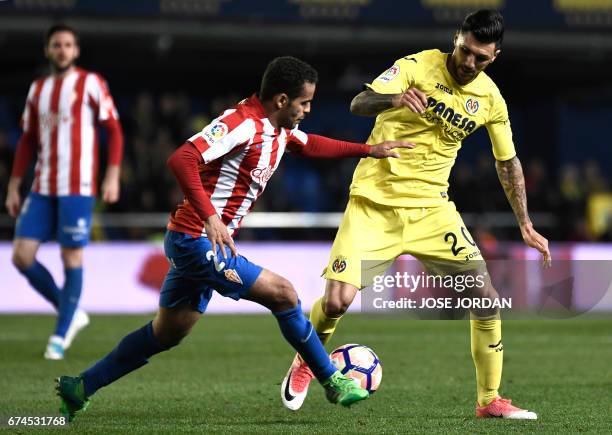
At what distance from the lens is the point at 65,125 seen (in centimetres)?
917

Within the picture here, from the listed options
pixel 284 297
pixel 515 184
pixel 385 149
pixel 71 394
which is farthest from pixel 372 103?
pixel 71 394

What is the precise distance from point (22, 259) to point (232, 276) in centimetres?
374

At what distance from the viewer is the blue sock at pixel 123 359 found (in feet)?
19.6

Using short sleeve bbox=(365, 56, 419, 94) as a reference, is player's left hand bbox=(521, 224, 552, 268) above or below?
below

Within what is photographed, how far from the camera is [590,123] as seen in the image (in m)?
23.4

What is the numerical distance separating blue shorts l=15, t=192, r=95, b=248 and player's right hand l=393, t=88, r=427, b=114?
11.7 ft

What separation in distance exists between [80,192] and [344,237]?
3164mm

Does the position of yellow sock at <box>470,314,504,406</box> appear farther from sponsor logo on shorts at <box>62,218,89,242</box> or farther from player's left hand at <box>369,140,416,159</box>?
sponsor logo on shorts at <box>62,218,89,242</box>

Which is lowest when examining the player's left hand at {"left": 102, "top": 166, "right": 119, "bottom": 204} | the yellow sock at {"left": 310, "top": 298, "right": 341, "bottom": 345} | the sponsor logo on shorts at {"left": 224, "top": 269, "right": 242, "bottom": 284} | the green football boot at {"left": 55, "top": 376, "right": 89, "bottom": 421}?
the green football boot at {"left": 55, "top": 376, "right": 89, "bottom": 421}

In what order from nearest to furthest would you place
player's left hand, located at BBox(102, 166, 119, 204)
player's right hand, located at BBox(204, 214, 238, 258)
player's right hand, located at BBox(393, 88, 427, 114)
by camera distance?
1. player's right hand, located at BBox(204, 214, 238, 258)
2. player's right hand, located at BBox(393, 88, 427, 114)
3. player's left hand, located at BBox(102, 166, 119, 204)

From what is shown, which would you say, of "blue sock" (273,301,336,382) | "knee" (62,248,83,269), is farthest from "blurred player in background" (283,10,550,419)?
"knee" (62,248,83,269)

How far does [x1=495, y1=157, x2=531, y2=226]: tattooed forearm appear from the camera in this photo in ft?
21.4

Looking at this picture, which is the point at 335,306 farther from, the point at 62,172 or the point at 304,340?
the point at 62,172

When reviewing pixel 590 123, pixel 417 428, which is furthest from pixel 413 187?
pixel 590 123
